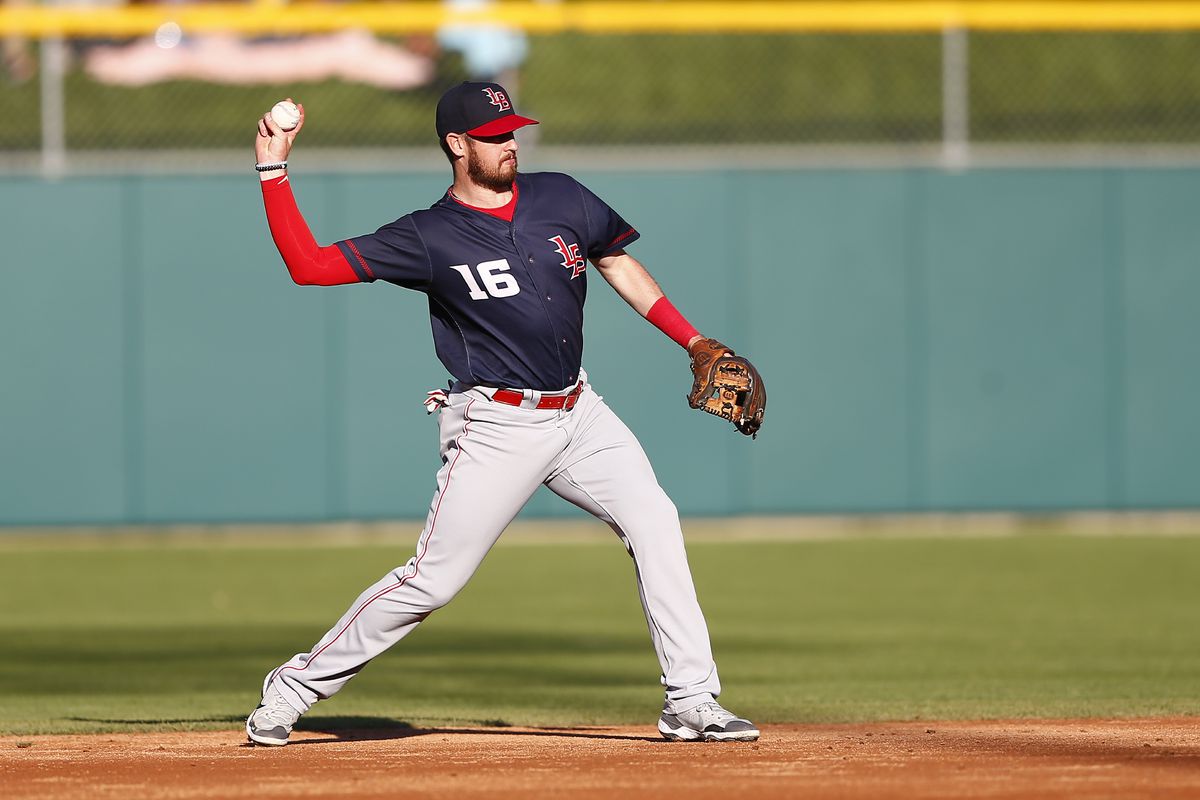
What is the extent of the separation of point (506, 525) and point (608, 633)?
12.1 feet

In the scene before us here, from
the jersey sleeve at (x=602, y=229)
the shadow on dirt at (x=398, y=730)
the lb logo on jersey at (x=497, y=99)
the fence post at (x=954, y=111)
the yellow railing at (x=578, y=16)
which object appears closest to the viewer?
the lb logo on jersey at (x=497, y=99)

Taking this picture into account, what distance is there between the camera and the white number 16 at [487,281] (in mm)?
5812

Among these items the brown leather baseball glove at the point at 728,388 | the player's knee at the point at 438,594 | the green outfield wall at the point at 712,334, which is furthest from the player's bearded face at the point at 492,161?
the green outfield wall at the point at 712,334

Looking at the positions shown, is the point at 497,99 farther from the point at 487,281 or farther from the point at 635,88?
the point at 635,88

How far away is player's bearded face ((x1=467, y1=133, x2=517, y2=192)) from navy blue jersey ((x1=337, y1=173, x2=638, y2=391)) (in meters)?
0.10

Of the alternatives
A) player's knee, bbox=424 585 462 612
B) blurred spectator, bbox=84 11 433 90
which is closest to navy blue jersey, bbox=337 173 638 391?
player's knee, bbox=424 585 462 612

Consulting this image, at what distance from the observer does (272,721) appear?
19.3ft

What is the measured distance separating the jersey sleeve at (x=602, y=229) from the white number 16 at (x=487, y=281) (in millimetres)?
363

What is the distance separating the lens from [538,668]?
8320 mm

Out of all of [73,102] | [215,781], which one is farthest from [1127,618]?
[73,102]

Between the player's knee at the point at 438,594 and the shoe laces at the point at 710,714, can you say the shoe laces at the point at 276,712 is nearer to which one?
the player's knee at the point at 438,594

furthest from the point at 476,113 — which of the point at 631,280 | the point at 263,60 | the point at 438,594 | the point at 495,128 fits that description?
the point at 263,60

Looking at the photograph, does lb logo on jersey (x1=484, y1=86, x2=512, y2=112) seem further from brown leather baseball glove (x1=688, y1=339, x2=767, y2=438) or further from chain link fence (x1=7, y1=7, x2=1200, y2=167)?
chain link fence (x1=7, y1=7, x2=1200, y2=167)

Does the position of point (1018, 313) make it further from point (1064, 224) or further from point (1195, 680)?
point (1195, 680)
